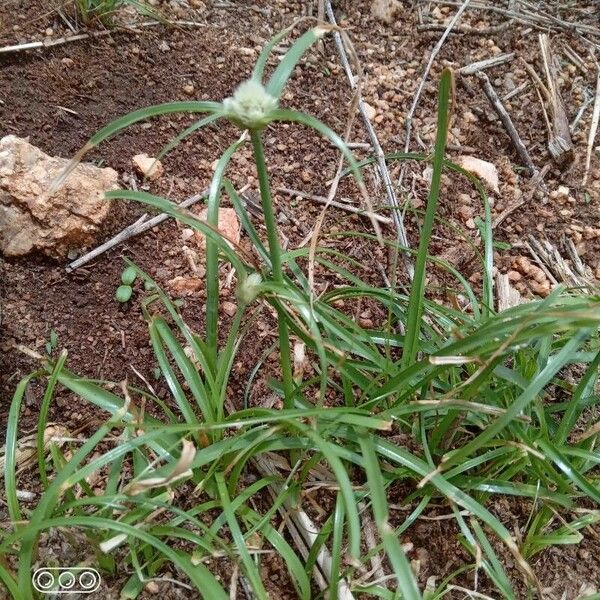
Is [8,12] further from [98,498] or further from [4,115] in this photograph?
[98,498]

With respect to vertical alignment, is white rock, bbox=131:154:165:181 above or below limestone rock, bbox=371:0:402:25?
below

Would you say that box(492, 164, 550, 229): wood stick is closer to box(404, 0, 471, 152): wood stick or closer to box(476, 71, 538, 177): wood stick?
box(476, 71, 538, 177): wood stick

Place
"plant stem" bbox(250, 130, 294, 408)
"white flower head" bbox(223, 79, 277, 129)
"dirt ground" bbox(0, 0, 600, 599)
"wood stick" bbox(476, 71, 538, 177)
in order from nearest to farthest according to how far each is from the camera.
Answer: "white flower head" bbox(223, 79, 277, 129)
"plant stem" bbox(250, 130, 294, 408)
"dirt ground" bbox(0, 0, 600, 599)
"wood stick" bbox(476, 71, 538, 177)

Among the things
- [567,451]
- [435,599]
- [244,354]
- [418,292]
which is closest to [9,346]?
[244,354]

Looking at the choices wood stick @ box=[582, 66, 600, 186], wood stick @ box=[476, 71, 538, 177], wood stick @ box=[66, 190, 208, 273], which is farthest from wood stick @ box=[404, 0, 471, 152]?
wood stick @ box=[66, 190, 208, 273]

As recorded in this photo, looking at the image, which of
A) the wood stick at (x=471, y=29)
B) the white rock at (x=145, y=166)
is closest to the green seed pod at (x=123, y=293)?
the white rock at (x=145, y=166)

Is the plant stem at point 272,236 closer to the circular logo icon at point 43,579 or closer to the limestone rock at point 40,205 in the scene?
the circular logo icon at point 43,579

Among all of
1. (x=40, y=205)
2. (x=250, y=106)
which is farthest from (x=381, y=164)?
(x=250, y=106)
